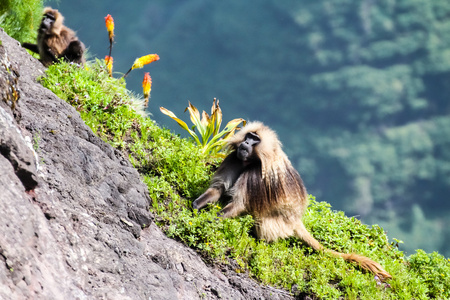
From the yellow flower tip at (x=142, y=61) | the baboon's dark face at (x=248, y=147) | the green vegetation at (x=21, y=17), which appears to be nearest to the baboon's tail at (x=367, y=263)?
the baboon's dark face at (x=248, y=147)

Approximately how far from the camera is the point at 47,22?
8609 mm

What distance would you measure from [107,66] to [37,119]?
10.9ft

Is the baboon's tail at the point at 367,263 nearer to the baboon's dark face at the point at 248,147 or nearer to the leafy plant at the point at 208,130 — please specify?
the baboon's dark face at the point at 248,147

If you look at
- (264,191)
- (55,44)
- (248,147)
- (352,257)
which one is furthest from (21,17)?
(352,257)

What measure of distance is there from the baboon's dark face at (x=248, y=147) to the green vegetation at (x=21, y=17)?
5.25 m

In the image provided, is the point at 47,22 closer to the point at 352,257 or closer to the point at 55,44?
the point at 55,44

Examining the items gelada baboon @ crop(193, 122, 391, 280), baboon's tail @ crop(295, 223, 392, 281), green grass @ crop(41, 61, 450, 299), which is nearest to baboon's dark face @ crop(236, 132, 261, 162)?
gelada baboon @ crop(193, 122, 391, 280)

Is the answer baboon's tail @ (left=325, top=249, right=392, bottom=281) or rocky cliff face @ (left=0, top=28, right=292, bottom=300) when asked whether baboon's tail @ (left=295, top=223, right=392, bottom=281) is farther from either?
rocky cliff face @ (left=0, top=28, right=292, bottom=300)

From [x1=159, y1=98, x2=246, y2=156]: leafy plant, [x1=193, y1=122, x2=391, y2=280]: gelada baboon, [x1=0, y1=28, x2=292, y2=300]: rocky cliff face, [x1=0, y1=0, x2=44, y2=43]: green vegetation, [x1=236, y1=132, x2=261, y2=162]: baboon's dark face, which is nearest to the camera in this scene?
[x1=0, y1=28, x2=292, y2=300]: rocky cliff face

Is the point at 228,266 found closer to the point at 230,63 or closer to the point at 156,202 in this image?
the point at 156,202

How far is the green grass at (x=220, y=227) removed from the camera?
5602 mm

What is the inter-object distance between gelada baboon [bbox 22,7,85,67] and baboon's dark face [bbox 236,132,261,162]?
11.1 feet

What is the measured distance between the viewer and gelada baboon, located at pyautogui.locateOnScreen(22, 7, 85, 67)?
8.39 m

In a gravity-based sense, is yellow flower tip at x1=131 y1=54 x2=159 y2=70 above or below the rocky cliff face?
above
